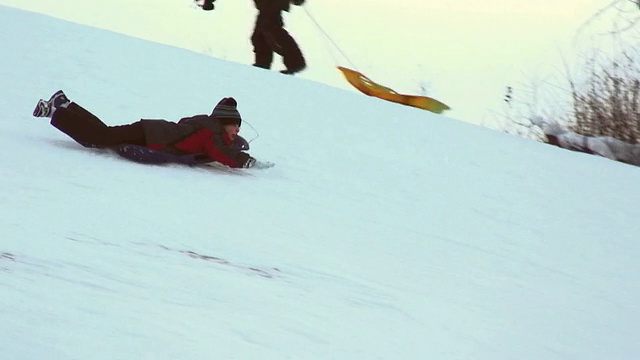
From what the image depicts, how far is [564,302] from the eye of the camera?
4777mm

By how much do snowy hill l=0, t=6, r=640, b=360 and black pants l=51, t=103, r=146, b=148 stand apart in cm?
9

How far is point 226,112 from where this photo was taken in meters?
6.08

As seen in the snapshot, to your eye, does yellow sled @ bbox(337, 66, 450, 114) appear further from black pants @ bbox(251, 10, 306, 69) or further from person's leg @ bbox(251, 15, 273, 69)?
person's leg @ bbox(251, 15, 273, 69)

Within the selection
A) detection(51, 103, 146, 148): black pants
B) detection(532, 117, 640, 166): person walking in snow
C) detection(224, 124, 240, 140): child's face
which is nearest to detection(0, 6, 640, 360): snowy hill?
detection(51, 103, 146, 148): black pants

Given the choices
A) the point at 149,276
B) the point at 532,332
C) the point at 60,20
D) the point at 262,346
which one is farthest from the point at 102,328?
the point at 60,20

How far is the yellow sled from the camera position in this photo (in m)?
12.0

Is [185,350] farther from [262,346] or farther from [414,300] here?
[414,300]

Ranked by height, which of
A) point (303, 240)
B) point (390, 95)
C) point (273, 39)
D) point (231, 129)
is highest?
point (273, 39)

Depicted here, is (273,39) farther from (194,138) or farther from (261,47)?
(194,138)

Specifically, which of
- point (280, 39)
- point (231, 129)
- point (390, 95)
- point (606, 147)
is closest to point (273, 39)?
point (280, 39)

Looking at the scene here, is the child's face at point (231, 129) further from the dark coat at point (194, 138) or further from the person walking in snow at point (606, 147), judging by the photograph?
the person walking in snow at point (606, 147)

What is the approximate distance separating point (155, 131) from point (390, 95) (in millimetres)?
6477

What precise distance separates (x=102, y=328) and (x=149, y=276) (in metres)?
0.70

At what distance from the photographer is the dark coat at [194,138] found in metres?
5.88
